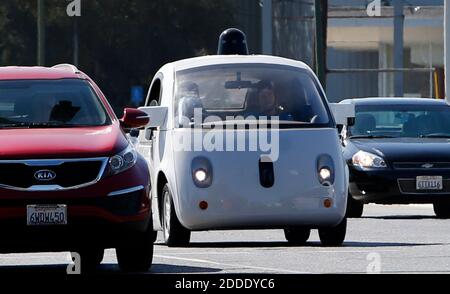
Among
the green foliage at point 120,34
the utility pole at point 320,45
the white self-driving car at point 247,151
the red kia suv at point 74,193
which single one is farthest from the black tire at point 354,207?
the green foliage at point 120,34

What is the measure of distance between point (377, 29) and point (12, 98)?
50682mm

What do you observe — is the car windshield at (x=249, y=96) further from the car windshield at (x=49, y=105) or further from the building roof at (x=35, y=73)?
the car windshield at (x=49, y=105)

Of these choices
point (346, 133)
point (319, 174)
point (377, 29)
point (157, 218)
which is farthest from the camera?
point (377, 29)

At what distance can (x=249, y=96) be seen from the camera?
15.8 metres

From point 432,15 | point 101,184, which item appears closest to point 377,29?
point 432,15

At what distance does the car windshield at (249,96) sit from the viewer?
1559 cm

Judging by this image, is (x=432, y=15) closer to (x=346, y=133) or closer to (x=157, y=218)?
(x=346, y=133)

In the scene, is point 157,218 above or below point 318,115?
below

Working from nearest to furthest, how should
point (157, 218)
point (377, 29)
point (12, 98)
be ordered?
point (12, 98) < point (157, 218) < point (377, 29)

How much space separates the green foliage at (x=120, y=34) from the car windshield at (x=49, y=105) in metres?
67.4

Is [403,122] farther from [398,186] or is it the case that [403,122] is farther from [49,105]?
[49,105]

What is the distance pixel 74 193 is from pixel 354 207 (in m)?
9.86

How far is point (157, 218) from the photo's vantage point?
1636cm

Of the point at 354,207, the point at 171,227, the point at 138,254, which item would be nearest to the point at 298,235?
the point at 171,227
